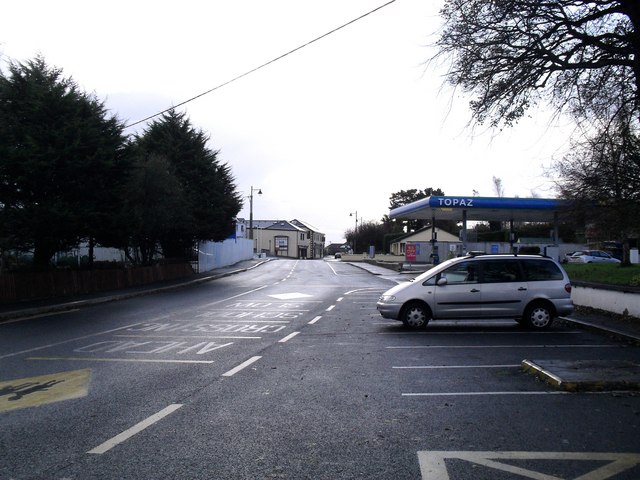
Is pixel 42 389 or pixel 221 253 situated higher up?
pixel 221 253

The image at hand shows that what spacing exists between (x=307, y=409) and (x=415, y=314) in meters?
7.14

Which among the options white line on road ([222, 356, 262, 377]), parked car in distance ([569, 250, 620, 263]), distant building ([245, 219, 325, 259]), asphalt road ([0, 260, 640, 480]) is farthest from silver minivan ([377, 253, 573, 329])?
distant building ([245, 219, 325, 259])

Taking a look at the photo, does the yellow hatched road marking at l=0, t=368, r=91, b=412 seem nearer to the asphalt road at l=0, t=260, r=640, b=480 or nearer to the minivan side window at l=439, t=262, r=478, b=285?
the asphalt road at l=0, t=260, r=640, b=480

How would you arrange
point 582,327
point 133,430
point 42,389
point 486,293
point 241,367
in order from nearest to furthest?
point 133,430
point 42,389
point 241,367
point 486,293
point 582,327

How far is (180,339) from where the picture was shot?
11344 millimetres

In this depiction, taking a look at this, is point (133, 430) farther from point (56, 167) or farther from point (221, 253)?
point (221, 253)

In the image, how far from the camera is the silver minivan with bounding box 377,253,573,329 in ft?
40.9

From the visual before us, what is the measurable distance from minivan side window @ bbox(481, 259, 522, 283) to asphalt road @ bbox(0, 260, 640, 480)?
1449 mm

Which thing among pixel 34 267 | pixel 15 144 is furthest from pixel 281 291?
pixel 15 144

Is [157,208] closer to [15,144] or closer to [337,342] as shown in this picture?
[15,144]

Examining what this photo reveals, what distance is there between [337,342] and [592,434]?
6.18m

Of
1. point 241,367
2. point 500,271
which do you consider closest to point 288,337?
point 241,367

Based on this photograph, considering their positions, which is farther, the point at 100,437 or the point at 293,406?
the point at 293,406

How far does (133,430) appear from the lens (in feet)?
17.2
